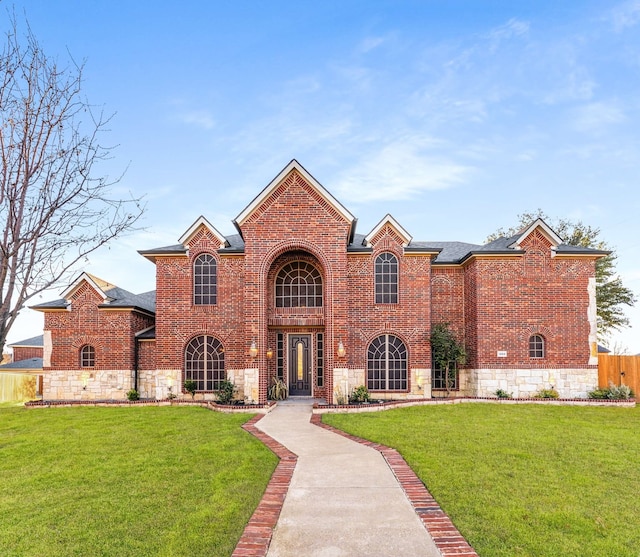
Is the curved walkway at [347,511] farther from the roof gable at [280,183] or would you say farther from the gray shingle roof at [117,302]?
the gray shingle roof at [117,302]

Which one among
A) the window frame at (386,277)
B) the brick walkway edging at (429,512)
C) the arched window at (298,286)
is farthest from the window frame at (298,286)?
the brick walkway edging at (429,512)

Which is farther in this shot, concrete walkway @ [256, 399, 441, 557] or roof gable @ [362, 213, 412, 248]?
roof gable @ [362, 213, 412, 248]

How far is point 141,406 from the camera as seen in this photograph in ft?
56.9

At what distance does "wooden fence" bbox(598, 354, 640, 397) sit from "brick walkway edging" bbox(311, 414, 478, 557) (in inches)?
564

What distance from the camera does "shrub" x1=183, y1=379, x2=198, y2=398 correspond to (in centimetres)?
1870

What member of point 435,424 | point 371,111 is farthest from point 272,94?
point 435,424

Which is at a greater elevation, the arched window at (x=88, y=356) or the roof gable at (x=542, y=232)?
the roof gable at (x=542, y=232)

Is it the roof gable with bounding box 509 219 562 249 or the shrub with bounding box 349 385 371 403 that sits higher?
the roof gable with bounding box 509 219 562 249

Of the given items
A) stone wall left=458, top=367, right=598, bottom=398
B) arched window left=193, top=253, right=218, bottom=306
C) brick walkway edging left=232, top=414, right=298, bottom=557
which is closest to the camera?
brick walkway edging left=232, top=414, right=298, bottom=557

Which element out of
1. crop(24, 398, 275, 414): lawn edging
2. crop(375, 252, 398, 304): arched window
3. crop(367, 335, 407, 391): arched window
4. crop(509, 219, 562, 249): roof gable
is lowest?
crop(24, 398, 275, 414): lawn edging

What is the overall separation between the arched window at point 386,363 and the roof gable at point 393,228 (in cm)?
391

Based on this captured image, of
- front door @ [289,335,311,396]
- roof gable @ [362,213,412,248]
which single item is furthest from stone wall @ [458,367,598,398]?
front door @ [289,335,311,396]

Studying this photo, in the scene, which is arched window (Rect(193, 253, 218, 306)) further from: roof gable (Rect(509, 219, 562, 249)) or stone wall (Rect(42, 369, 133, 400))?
roof gable (Rect(509, 219, 562, 249))

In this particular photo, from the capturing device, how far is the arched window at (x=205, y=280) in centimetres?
1936
